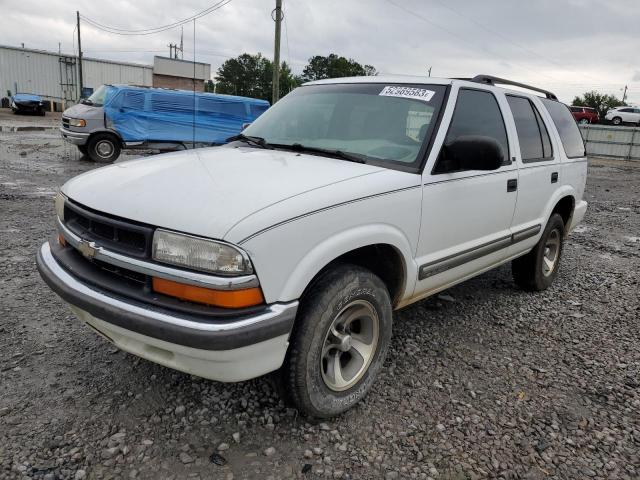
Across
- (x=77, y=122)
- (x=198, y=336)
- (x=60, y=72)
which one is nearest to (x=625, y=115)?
(x=77, y=122)

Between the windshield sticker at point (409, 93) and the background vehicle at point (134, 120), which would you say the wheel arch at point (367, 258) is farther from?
the background vehicle at point (134, 120)

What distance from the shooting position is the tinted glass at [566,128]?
4711 millimetres

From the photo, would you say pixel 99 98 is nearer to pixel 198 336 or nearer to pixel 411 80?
pixel 411 80

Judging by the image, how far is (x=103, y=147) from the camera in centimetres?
1274

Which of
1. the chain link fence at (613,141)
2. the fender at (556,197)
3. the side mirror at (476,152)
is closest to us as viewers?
the side mirror at (476,152)

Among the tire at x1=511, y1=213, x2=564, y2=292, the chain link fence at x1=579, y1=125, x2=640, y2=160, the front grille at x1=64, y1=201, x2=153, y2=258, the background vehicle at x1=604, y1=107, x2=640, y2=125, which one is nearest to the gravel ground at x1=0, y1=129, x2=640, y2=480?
the tire at x1=511, y1=213, x2=564, y2=292

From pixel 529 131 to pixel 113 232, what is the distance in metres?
3.40

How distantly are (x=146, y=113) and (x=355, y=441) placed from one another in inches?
477

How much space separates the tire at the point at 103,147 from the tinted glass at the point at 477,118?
11173mm

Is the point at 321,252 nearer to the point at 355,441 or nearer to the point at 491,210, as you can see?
the point at 355,441

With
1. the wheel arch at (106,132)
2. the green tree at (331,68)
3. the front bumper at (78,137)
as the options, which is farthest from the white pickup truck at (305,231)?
the green tree at (331,68)

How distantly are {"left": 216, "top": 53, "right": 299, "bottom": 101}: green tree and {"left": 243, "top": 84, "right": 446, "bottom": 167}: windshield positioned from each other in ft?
224

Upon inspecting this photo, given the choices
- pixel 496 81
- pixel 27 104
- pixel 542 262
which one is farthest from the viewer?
pixel 27 104

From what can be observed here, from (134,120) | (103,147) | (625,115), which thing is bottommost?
(103,147)
